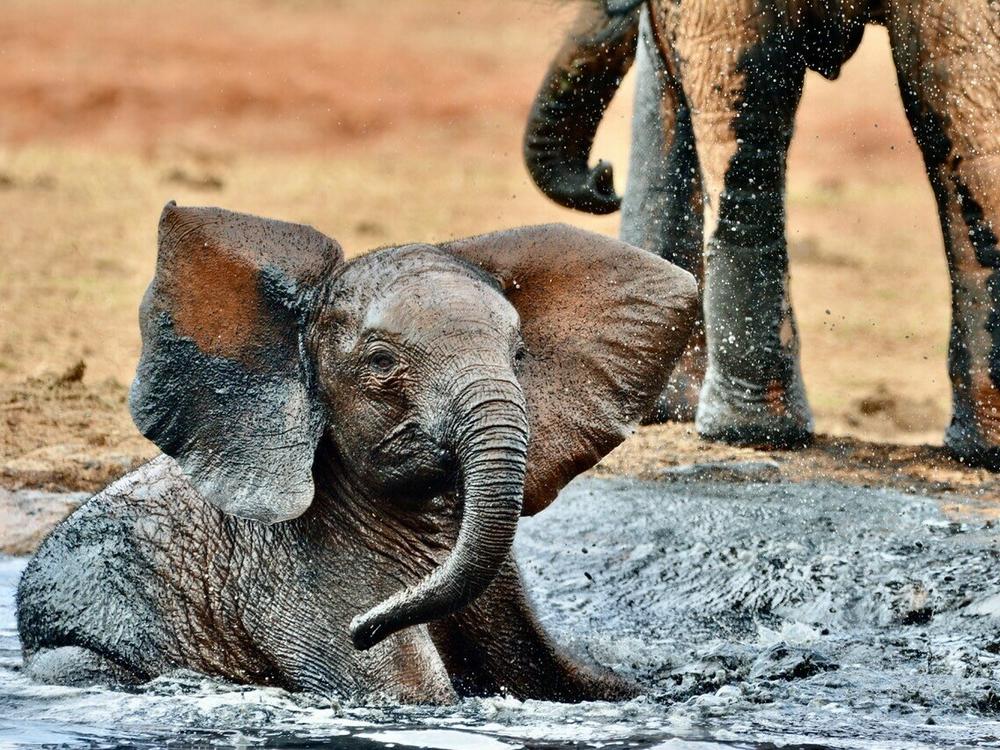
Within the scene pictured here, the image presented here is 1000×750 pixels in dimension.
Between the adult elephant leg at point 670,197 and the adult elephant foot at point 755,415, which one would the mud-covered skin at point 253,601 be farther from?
the adult elephant leg at point 670,197

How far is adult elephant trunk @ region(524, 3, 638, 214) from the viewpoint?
8.68 meters

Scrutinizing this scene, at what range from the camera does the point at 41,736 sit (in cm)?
445

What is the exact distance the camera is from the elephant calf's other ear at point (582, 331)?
15.3 ft

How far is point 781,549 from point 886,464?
4.19 ft

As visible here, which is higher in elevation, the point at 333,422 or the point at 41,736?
the point at 333,422

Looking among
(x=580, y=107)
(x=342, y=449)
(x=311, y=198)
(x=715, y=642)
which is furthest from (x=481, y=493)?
(x=311, y=198)

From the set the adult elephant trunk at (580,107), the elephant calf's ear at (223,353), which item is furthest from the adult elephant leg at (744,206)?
the elephant calf's ear at (223,353)

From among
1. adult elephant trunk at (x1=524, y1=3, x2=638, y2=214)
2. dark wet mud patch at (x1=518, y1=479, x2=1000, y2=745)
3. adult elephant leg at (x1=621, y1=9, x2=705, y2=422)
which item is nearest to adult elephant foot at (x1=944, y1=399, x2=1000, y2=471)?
dark wet mud patch at (x1=518, y1=479, x2=1000, y2=745)

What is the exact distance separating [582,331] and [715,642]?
49.1 inches

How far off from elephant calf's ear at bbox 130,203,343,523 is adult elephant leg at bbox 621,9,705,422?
12.5 feet

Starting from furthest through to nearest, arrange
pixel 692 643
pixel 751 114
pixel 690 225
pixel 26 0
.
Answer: pixel 26 0
pixel 690 225
pixel 751 114
pixel 692 643

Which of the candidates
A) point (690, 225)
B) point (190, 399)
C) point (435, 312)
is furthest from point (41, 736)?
point (690, 225)

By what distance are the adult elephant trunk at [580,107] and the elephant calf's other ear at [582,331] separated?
386 centimetres

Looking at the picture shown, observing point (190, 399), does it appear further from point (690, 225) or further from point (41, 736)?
point (690, 225)
